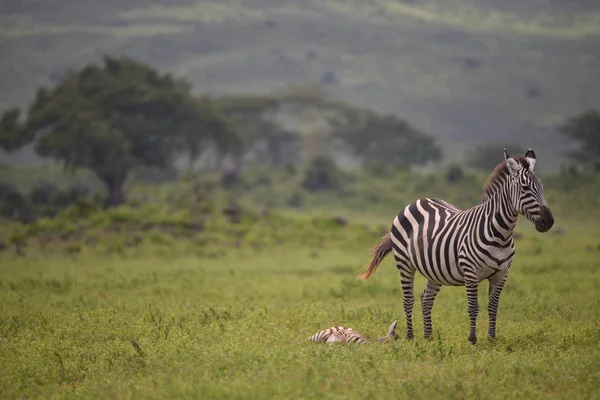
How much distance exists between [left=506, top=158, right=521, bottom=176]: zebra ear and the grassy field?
1.88 m

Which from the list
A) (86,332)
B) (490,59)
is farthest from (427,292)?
(490,59)

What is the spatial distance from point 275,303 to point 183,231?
34.3ft

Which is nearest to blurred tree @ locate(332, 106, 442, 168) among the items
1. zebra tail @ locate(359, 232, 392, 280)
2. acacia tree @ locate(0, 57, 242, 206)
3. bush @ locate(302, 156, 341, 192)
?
bush @ locate(302, 156, 341, 192)

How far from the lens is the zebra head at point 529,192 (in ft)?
28.9

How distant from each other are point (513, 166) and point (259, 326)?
3893mm

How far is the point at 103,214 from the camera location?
24.4 m

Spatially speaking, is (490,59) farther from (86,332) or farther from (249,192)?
(86,332)

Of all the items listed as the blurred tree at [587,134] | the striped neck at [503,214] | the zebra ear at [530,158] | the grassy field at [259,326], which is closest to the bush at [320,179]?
the blurred tree at [587,134]

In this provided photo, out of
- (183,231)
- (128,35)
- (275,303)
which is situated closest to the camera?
(275,303)

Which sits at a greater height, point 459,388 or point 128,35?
point 128,35

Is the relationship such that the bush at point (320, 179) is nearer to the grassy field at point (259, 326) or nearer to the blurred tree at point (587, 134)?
the blurred tree at point (587, 134)

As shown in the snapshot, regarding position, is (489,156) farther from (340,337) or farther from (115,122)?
(340,337)

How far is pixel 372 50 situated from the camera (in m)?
113

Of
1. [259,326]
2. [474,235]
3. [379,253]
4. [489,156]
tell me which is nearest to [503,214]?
[474,235]
